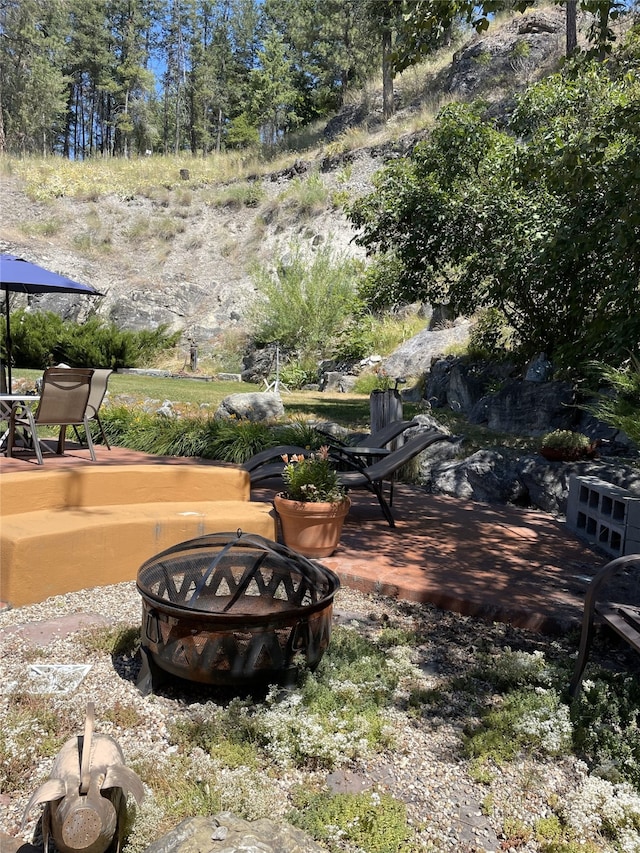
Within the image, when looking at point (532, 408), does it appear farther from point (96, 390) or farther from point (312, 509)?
point (312, 509)

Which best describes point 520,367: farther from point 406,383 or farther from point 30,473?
point 30,473

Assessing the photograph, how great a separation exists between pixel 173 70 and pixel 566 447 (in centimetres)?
4161

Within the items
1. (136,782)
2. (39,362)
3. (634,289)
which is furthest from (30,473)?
(39,362)

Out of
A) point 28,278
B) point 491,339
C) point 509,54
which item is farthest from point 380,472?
point 509,54

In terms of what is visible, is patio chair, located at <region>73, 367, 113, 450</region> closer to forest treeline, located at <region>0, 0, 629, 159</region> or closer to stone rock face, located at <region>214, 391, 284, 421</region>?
stone rock face, located at <region>214, 391, 284, 421</region>

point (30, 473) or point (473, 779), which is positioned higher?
point (30, 473)

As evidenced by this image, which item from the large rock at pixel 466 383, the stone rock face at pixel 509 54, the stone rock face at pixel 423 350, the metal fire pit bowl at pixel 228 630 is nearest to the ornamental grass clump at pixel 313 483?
the metal fire pit bowl at pixel 228 630

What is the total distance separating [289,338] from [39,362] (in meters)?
6.20

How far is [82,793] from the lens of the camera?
1599 millimetres

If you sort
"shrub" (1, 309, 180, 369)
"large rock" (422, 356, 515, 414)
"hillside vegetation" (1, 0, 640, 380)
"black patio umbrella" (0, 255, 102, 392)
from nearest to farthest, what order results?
"black patio umbrella" (0, 255, 102, 392), "hillside vegetation" (1, 0, 640, 380), "large rock" (422, 356, 515, 414), "shrub" (1, 309, 180, 369)

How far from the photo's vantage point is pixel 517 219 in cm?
876

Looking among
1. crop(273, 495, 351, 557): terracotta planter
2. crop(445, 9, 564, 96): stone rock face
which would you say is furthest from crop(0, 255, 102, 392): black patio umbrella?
crop(445, 9, 564, 96): stone rock face

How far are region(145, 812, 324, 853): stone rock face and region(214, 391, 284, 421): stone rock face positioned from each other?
23.9 ft

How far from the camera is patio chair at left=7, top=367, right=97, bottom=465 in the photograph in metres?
5.48
